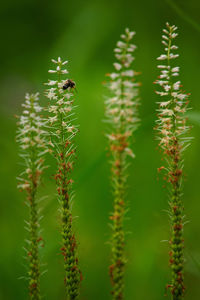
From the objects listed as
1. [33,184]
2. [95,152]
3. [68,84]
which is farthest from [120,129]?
[95,152]

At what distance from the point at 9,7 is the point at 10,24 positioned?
0.38 meters

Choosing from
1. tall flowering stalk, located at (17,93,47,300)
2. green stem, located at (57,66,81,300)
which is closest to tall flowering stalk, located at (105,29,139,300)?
green stem, located at (57,66,81,300)

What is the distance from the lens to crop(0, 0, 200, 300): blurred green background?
4.26 m

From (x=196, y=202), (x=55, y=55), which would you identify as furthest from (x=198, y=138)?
(x=55, y=55)

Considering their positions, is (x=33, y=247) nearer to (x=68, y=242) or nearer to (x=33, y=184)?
(x=68, y=242)

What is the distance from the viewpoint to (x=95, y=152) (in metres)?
5.75

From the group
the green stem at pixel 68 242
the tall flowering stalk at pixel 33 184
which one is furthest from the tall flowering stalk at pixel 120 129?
the tall flowering stalk at pixel 33 184

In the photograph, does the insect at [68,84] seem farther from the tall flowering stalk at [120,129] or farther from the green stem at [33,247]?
the green stem at [33,247]

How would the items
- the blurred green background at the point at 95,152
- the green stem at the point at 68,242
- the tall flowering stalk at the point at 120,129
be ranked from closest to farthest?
the tall flowering stalk at the point at 120,129, the green stem at the point at 68,242, the blurred green background at the point at 95,152

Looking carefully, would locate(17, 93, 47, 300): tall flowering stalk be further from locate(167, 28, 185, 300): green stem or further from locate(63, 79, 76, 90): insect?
locate(167, 28, 185, 300): green stem

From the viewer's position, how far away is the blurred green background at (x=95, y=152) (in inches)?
168

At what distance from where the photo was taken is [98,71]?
6.79m

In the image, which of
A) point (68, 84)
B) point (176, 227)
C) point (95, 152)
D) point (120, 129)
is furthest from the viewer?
point (95, 152)

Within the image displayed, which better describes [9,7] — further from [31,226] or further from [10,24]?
[31,226]
